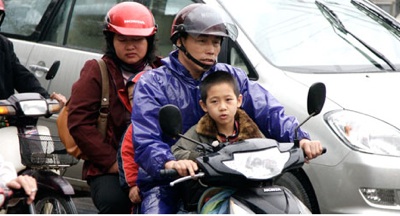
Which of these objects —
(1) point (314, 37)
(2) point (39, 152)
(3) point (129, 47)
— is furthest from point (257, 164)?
(1) point (314, 37)

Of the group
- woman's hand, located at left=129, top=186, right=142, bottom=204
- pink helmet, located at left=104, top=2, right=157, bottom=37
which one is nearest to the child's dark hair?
woman's hand, located at left=129, top=186, right=142, bottom=204

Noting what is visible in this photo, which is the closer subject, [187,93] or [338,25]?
[187,93]

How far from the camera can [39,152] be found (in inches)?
224

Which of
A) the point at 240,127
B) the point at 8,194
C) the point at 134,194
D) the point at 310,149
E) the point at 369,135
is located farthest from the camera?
the point at 369,135

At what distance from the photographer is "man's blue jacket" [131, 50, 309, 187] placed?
4.82 m

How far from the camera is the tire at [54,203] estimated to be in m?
5.67

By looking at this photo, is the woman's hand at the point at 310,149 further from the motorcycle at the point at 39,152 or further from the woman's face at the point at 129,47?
the motorcycle at the point at 39,152

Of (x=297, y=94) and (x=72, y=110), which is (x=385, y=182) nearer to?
(x=297, y=94)

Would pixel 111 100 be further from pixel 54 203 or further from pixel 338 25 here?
pixel 338 25

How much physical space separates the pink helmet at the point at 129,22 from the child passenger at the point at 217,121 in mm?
1004

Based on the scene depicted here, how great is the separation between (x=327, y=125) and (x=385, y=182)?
53 cm

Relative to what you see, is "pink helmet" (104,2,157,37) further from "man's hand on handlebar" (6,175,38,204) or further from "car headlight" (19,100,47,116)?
"man's hand on handlebar" (6,175,38,204)

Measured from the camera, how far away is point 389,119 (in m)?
6.32

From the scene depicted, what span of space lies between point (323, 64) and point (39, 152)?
231 cm
